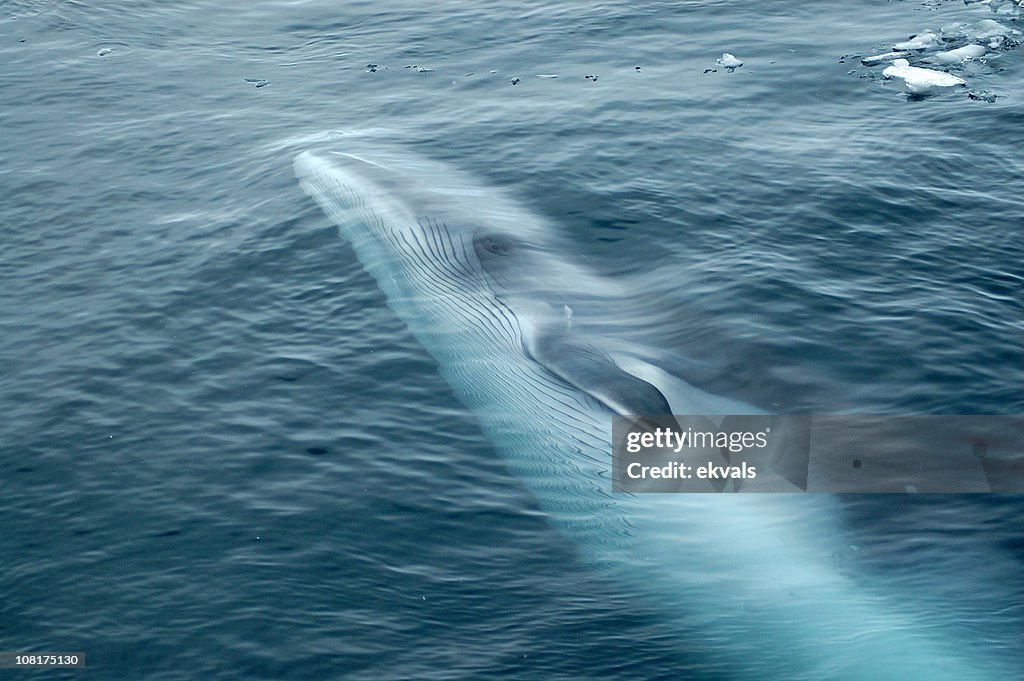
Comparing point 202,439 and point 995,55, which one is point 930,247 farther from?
point 202,439

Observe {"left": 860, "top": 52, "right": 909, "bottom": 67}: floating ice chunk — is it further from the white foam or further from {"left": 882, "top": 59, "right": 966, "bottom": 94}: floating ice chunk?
the white foam

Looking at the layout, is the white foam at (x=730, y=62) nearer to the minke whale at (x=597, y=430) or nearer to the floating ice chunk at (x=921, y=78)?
the floating ice chunk at (x=921, y=78)

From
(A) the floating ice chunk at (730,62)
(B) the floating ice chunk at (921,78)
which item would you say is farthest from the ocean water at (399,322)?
(B) the floating ice chunk at (921,78)

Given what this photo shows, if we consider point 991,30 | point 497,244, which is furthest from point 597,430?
point 991,30

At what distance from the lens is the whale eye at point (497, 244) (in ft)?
76.4

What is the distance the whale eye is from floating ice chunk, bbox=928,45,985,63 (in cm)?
1572

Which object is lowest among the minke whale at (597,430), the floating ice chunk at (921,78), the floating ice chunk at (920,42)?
the minke whale at (597,430)

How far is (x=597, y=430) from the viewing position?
60.7 feet

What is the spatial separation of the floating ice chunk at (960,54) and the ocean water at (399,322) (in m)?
0.59

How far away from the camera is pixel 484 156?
28562 mm

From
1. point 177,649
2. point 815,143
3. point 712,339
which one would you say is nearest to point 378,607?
point 177,649

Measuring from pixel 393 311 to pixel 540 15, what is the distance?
20.1 metres

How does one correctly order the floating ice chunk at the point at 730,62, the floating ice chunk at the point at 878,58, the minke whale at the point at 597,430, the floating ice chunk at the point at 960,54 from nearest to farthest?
the minke whale at the point at 597,430 → the floating ice chunk at the point at 960,54 → the floating ice chunk at the point at 878,58 → the floating ice chunk at the point at 730,62

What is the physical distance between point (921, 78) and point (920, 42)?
2839mm
